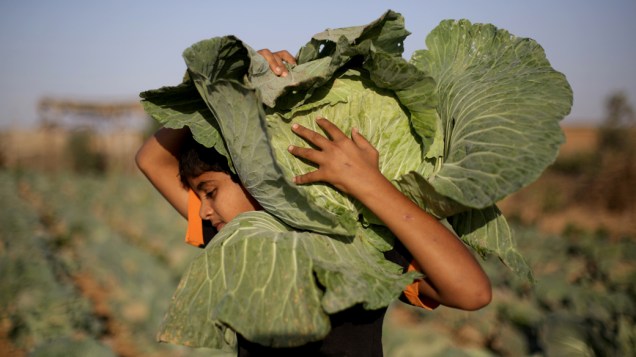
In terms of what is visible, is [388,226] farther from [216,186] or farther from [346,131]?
[216,186]

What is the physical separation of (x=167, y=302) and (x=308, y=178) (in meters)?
4.54

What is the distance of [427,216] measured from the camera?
1.58m

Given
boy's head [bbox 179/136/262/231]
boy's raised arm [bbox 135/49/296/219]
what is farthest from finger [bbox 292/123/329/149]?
boy's raised arm [bbox 135/49/296/219]

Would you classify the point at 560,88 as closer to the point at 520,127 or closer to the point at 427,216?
the point at 520,127

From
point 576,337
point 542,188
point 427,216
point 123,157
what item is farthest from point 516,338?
point 123,157

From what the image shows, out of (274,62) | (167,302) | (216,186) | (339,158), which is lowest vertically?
(167,302)

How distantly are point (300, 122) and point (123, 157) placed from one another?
2792cm

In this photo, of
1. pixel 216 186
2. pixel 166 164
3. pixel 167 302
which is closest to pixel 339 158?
pixel 216 186

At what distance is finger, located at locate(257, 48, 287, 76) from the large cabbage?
0.02 m

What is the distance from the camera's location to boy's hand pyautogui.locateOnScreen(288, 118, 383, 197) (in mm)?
1562

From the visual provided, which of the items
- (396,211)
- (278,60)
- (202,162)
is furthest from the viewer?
(202,162)

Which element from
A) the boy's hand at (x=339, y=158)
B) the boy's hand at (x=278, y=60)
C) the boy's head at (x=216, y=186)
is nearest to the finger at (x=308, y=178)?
the boy's hand at (x=339, y=158)

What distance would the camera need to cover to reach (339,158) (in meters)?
1.57

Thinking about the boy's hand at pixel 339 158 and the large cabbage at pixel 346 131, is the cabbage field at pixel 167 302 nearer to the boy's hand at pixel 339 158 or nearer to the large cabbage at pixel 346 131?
the large cabbage at pixel 346 131
